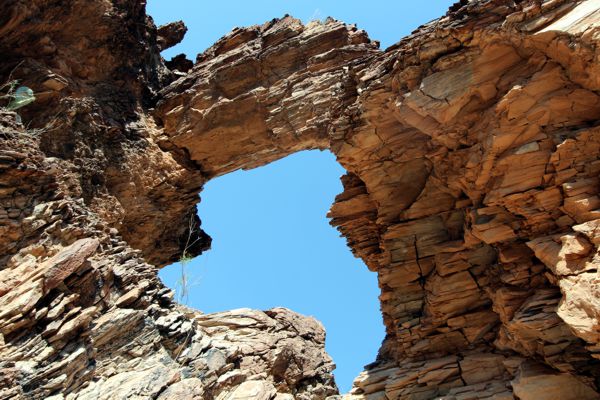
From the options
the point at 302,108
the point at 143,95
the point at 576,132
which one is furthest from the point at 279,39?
the point at 576,132

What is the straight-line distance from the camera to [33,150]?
56.1ft

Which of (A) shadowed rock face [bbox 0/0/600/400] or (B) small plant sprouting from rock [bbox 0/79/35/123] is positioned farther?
(B) small plant sprouting from rock [bbox 0/79/35/123]

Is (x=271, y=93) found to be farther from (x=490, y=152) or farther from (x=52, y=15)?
(x=490, y=152)

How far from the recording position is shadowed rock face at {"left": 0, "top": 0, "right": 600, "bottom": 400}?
1279 cm

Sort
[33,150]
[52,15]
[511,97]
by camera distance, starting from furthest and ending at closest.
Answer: [52,15] → [33,150] → [511,97]

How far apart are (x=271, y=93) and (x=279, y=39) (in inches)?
119

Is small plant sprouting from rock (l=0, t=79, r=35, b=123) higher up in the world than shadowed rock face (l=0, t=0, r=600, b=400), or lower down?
higher up

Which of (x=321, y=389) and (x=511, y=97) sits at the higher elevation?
(x=511, y=97)

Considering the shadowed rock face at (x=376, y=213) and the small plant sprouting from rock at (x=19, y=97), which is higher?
the small plant sprouting from rock at (x=19, y=97)

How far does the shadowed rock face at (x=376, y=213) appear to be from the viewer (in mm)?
12789

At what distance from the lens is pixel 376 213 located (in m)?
19.1

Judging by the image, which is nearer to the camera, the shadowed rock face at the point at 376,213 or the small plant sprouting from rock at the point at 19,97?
the shadowed rock face at the point at 376,213

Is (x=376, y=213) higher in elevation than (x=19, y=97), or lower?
lower

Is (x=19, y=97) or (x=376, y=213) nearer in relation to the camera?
(x=376, y=213)
